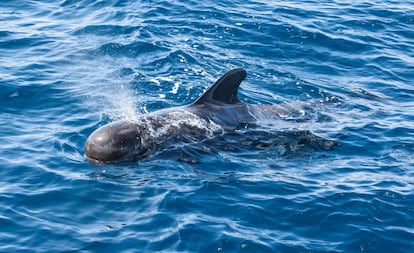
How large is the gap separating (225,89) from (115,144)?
10.0 feet

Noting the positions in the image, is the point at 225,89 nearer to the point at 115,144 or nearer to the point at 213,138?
the point at 213,138

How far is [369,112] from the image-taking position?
1909 cm

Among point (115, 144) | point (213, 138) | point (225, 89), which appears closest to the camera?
point (115, 144)

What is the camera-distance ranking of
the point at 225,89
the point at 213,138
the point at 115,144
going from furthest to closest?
the point at 225,89 < the point at 213,138 < the point at 115,144

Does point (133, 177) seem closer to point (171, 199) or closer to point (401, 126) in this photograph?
point (171, 199)

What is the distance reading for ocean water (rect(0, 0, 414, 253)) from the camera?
1287cm

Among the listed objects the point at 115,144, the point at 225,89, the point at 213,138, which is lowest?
the point at 213,138

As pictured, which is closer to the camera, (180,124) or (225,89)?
(180,124)

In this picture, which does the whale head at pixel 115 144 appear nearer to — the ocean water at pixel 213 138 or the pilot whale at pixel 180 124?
the pilot whale at pixel 180 124

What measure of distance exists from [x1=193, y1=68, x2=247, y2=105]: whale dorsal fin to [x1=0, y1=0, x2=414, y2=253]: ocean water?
966mm

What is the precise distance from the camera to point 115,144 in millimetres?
15438

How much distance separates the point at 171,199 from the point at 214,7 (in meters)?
14.1

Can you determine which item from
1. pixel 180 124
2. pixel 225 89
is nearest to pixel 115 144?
pixel 180 124

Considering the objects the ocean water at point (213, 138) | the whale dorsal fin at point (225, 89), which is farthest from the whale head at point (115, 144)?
the whale dorsal fin at point (225, 89)
